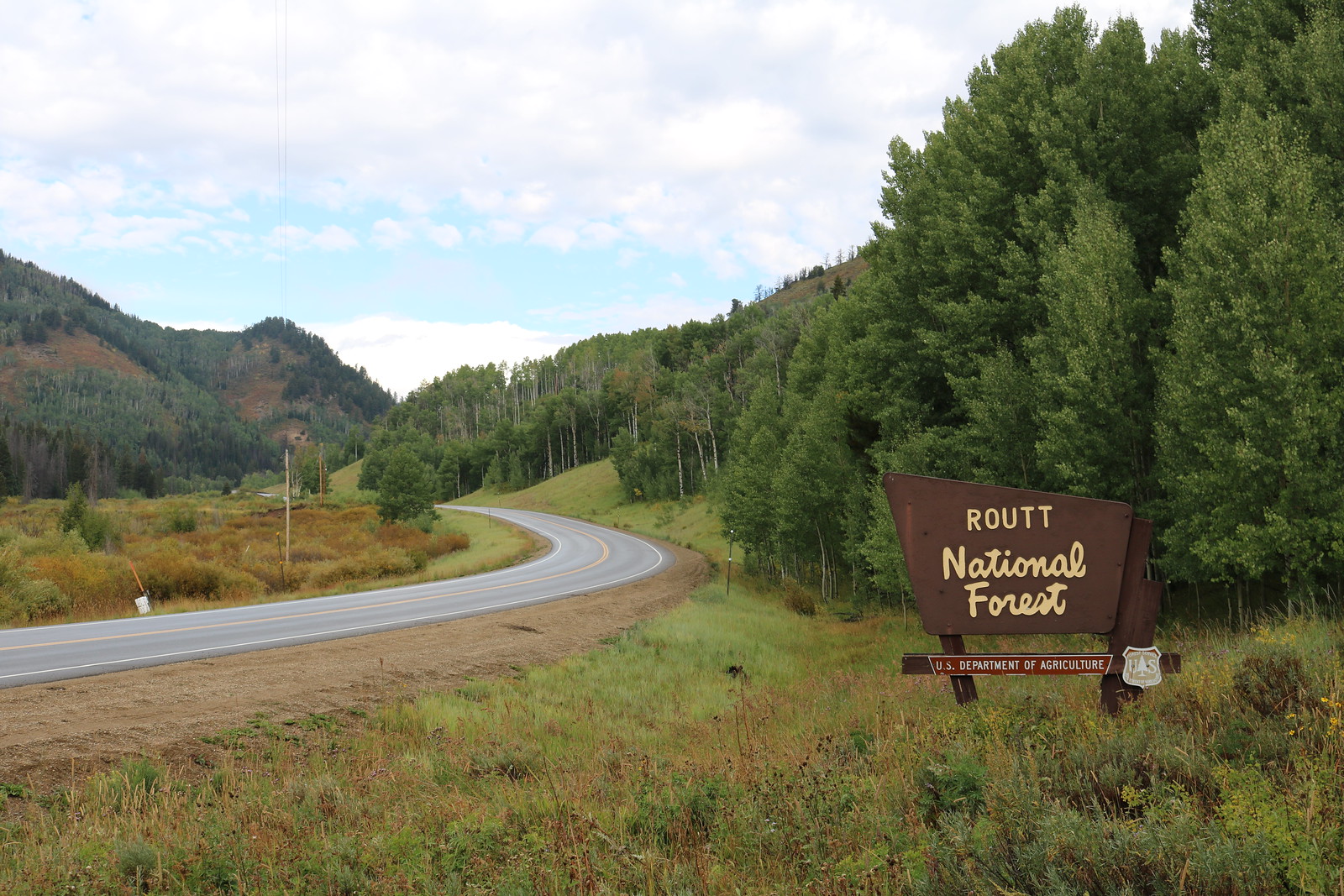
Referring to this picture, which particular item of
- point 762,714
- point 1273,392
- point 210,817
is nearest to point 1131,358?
point 1273,392

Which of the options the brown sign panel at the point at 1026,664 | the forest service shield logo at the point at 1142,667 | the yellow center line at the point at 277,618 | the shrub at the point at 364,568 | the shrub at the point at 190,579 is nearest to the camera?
the forest service shield logo at the point at 1142,667

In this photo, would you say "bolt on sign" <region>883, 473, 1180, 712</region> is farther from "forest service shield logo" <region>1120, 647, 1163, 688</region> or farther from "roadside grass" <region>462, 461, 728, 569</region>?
"roadside grass" <region>462, 461, 728, 569</region>

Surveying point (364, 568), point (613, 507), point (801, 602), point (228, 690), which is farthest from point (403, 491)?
point (228, 690)

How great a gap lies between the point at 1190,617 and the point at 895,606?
430 inches

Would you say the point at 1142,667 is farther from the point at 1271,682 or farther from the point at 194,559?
the point at 194,559

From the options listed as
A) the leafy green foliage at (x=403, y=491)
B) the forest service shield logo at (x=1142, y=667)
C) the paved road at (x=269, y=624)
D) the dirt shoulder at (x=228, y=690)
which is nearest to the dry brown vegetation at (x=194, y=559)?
the leafy green foliage at (x=403, y=491)

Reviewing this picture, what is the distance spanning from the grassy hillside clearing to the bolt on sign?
0.47 metres

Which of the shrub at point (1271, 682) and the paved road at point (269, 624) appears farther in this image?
the paved road at point (269, 624)

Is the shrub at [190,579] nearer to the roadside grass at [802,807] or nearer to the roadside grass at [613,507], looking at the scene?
the roadside grass at [802,807]

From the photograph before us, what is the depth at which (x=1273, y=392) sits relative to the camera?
13875 mm

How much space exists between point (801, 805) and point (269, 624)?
58.1ft

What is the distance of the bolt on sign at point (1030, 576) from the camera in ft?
21.1

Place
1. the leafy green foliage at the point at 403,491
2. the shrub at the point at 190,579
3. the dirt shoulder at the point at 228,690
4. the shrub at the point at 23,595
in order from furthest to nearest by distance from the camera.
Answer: the leafy green foliage at the point at 403,491 < the shrub at the point at 190,579 < the shrub at the point at 23,595 < the dirt shoulder at the point at 228,690

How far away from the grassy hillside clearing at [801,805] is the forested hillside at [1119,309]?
6611 mm
